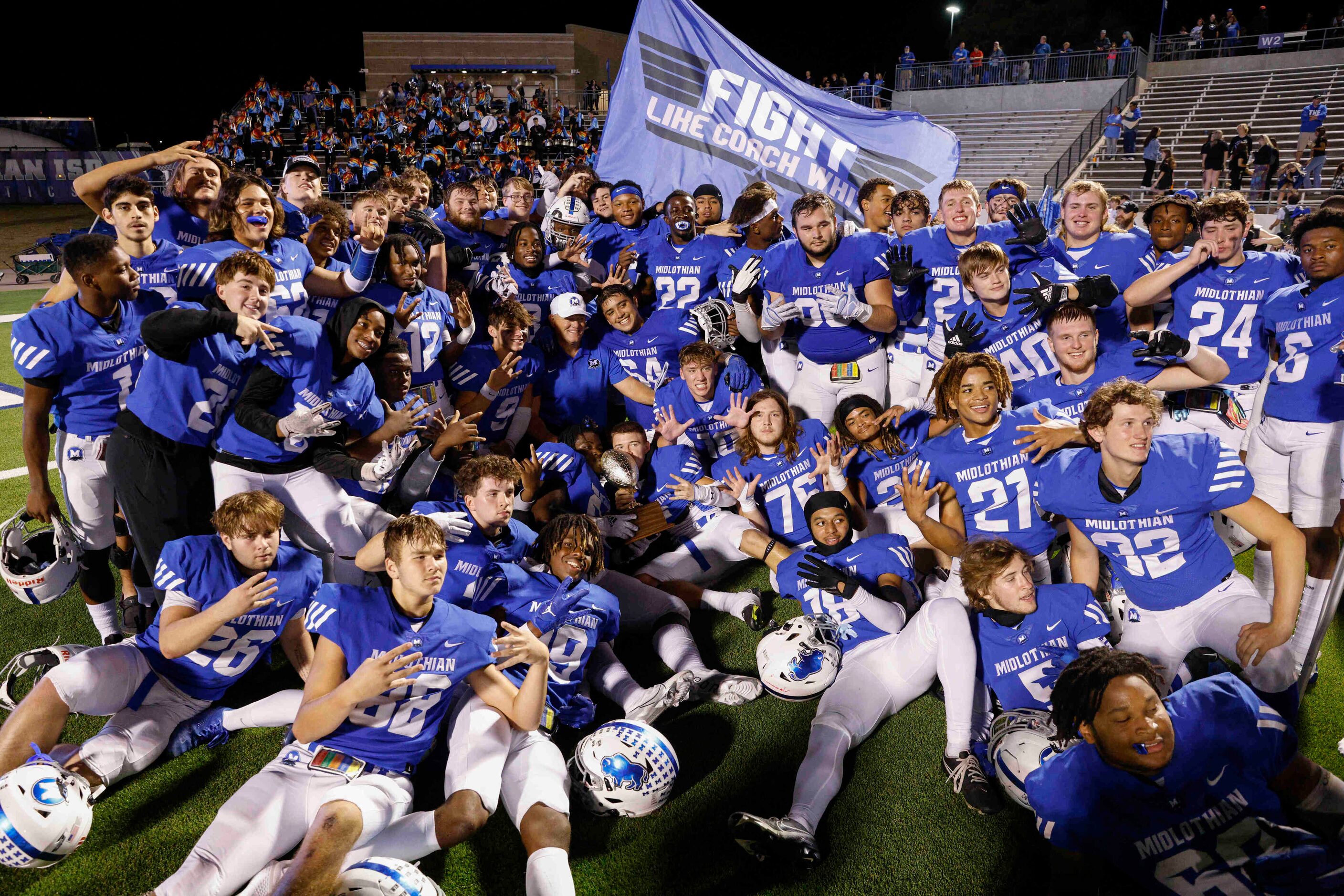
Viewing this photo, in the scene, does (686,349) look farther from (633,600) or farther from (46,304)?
(46,304)

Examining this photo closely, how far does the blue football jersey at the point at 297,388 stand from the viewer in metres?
4.45

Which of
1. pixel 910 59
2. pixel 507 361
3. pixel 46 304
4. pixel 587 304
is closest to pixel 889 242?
pixel 587 304

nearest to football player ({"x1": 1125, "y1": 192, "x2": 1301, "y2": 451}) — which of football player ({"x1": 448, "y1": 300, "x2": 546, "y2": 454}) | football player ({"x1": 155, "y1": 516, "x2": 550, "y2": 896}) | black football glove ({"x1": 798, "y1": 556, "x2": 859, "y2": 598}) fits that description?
black football glove ({"x1": 798, "y1": 556, "x2": 859, "y2": 598})

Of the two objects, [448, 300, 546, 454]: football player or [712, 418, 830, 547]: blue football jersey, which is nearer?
[712, 418, 830, 547]: blue football jersey

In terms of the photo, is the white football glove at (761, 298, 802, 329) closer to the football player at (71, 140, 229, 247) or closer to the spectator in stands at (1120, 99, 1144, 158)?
the football player at (71, 140, 229, 247)

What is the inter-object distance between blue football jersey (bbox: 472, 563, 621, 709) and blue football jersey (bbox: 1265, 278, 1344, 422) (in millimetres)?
4220

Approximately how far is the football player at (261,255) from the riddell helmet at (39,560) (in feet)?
5.06

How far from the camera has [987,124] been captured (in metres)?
27.6

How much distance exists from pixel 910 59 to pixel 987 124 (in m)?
4.51

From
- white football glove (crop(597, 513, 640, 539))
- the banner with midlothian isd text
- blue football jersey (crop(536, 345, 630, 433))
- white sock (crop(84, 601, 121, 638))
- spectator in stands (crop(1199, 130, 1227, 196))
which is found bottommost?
white sock (crop(84, 601, 121, 638))

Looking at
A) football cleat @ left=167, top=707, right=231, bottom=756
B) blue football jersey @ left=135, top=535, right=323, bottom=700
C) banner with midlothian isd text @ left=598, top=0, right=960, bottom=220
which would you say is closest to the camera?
blue football jersey @ left=135, top=535, right=323, bottom=700

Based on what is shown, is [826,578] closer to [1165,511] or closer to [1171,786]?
[1165,511]

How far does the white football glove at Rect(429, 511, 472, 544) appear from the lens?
423 centimetres

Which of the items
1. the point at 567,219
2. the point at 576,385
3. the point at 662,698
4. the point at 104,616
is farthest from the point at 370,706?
the point at 567,219
